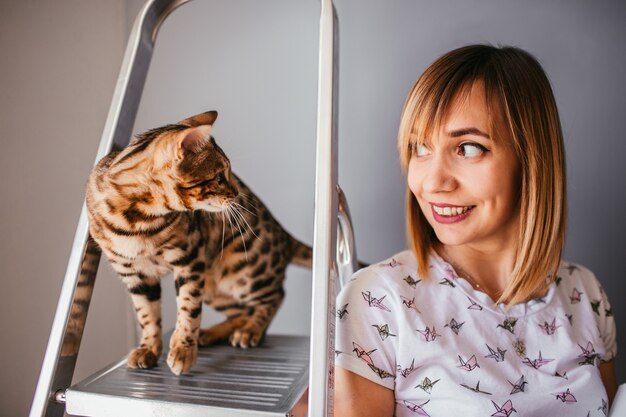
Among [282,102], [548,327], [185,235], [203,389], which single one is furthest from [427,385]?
[282,102]

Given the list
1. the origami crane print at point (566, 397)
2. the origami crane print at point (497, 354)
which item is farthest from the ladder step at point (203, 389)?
the origami crane print at point (566, 397)

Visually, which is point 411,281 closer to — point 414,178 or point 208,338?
point 414,178

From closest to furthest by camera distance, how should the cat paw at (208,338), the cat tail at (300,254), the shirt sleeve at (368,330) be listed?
1. the shirt sleeve at (368,330)
2. the cat paw at (208,338)
3. the cat tail at (300,254)

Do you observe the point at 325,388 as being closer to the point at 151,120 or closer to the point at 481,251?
the point at 481,251

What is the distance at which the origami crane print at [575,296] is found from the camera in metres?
1.04

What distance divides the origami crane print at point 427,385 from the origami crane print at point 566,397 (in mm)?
211

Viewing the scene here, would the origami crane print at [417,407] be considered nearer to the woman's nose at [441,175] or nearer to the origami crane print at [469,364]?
the origami crane print at [469,364]

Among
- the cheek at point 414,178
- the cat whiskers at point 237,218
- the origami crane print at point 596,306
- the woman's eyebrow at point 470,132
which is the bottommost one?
the origami crane print at point 596,306

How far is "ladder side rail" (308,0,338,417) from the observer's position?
0.76 metres

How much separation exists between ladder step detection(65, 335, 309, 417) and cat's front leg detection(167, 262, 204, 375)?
3 centimetres

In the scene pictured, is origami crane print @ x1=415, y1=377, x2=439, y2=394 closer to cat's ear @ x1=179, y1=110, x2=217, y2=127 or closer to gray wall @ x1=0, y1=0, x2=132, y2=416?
cat's ear @ x1=179, y1=110, x2=217, y2=127

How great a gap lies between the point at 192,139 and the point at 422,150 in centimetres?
40

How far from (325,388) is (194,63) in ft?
2.67

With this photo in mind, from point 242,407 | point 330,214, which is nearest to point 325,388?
point 242,407
